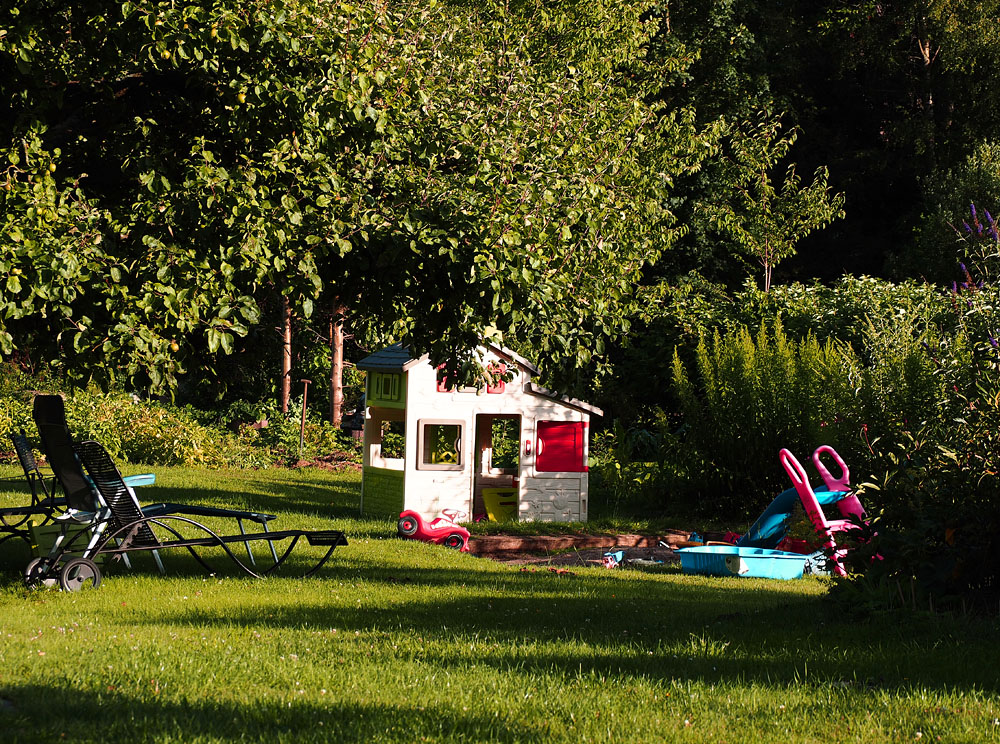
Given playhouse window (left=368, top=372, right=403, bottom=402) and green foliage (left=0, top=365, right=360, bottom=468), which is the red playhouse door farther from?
green foliage (left=0, top=365, right=360, bottom=468)

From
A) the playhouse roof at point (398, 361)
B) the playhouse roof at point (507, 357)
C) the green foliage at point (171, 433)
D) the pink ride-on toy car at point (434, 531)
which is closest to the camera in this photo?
the pink ride-on toy car at point (434, 531)

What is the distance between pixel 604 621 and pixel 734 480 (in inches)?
341

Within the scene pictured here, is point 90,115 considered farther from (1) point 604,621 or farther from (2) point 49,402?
(1) point 604,621

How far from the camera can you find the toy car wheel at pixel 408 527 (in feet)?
39.9

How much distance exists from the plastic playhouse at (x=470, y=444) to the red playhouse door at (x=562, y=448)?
1 cm

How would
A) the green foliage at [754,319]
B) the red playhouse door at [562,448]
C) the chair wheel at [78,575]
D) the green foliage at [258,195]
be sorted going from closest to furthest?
the green foliage at [258,195] < the chair wheel at [78,575] < the red playhouse door at [562,448] < the green foliage at [754,319]

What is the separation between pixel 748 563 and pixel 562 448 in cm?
478

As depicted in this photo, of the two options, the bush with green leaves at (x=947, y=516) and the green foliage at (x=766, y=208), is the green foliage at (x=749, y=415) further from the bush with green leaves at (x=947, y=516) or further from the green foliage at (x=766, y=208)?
the green foliage at (x=766, y=208)

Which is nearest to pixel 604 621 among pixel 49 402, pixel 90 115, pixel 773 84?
pixel 49 402

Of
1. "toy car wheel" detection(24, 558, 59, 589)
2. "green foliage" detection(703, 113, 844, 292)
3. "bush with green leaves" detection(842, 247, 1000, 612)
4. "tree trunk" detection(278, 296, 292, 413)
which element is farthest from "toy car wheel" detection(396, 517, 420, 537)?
"green foliage" detection(703, 113, 844, 292)

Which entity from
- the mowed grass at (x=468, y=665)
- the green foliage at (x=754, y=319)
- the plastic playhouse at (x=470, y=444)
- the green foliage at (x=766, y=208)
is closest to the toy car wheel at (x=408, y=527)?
the plastic playhouse at (x=470, y=444)

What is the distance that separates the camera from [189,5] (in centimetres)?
703

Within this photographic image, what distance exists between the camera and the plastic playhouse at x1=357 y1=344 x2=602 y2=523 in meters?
13.9

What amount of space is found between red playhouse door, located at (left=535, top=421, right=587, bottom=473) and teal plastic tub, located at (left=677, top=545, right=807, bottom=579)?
432 cm
